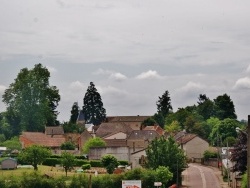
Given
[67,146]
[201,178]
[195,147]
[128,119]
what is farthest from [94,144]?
[128,119]

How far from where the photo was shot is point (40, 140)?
106312mm

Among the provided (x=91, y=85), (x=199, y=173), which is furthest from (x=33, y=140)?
(x=91, y=85)

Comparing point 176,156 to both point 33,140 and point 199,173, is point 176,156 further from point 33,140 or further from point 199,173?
point 33,140

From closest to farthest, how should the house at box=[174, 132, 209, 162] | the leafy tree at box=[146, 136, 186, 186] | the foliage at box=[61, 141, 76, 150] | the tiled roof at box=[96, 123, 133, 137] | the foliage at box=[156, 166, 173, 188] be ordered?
the foliage at box=[156, 166, 173, 188]
the leafy tree at box=[146, 136, 186, 186]
the house at box=[174, 132, 209, 162]
the foliage at box=[61, 141, 76, 150]
the tiled roof at box=[96, 123, 133, 137]

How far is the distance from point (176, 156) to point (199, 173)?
51.3ft

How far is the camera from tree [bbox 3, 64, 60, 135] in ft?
367

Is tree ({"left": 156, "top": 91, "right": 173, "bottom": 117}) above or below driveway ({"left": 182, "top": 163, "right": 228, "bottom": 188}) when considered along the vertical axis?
above

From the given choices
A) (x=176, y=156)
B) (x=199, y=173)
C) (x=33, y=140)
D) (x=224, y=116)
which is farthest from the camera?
(x=224, y=116)

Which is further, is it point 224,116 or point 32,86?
point 224,116

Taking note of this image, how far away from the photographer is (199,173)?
77375mm

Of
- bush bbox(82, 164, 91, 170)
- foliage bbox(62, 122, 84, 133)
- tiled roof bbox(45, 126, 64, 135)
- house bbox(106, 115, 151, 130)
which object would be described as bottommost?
bush bbox(82, 164, 91, 170)

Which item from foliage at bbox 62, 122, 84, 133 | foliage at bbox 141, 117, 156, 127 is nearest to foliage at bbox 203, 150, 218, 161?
foliage at bbox 62, 122, 84, 133

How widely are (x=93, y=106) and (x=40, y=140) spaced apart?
190 ft

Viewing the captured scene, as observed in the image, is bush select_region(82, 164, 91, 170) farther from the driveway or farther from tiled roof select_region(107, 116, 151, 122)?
tiled roof select_region(107, 116, 151, 122)
